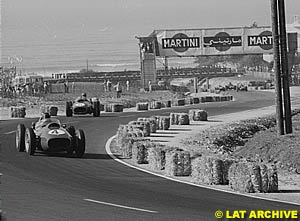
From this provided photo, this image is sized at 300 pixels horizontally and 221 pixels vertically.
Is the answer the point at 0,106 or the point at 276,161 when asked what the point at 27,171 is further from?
the point at 0,106

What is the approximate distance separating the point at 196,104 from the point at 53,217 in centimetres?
5276

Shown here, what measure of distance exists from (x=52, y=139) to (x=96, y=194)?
7.63 metres

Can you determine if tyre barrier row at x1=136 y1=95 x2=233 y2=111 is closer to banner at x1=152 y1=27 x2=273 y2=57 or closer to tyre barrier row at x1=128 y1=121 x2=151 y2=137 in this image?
banner at x1=152 y1=27 x2=273 y2=57

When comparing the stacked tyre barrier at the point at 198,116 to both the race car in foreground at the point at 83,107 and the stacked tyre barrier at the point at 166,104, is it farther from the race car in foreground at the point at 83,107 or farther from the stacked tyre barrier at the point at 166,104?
the stacked tyre barrier at the point at 166,104

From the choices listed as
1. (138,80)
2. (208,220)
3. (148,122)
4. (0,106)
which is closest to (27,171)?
(208,220)

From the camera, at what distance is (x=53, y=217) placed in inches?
609

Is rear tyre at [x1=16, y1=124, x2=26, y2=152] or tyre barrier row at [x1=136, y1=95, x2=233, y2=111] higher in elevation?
tyre barrier row at [x1=136, y1=95, x2=233, y2=111]

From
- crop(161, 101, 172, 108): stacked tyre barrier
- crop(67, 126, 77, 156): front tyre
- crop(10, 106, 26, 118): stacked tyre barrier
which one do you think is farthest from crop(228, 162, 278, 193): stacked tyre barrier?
crop(161, 101, 172, 108): stacked tyre barrier

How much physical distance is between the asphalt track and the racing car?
398mm

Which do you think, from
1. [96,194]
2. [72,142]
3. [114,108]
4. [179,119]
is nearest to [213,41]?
[114,108]

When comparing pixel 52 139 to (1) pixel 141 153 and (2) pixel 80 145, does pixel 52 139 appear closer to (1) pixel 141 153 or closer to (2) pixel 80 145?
(2) pixel 80 145

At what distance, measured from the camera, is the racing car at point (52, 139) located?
2569 centimetres

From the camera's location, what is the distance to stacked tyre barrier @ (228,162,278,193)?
1878 cm

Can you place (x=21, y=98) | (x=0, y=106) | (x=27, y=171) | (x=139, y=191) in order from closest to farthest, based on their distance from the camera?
A: (x=139, y=191) → (x=27, y=171) → (x=0, y=106) → (x=21, y=98)
